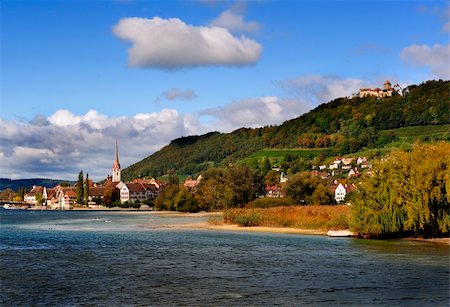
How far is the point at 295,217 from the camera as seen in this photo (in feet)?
258

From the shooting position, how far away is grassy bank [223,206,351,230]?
2835 inches

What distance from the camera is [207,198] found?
146875mm

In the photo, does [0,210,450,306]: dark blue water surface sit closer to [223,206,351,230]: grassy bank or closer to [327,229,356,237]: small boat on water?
[327,229,356,237]: small boat on water

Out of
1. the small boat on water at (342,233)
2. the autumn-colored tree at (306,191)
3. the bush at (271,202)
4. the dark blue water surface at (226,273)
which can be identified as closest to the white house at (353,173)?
the autumn-colored tree at (306,191)

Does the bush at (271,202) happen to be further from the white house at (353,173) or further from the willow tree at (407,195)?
the white house at (353,173)

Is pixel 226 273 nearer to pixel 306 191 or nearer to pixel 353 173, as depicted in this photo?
pixel 306 191

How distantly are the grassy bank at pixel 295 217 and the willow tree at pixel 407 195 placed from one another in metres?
9.24

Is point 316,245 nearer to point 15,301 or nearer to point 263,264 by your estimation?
point 263,264

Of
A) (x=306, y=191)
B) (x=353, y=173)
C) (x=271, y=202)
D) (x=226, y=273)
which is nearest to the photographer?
(x=226, y=273)

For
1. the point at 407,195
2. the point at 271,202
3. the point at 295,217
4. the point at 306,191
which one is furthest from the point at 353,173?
the point at 407,195

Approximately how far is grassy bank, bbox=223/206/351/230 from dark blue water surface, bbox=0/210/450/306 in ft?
42.1

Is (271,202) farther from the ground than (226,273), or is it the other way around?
(271,202)

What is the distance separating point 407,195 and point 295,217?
77.7 feet

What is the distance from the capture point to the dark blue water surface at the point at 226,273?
28531 millimetres
